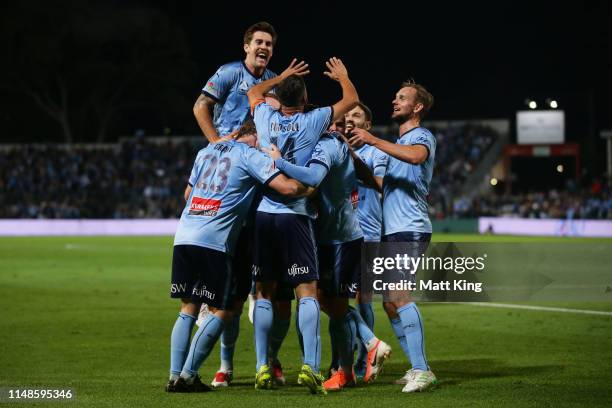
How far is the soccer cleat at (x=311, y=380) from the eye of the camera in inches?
303

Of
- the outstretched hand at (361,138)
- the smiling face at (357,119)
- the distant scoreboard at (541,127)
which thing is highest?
the distant scoreboard at (541,127)

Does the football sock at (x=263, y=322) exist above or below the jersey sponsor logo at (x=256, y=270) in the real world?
below

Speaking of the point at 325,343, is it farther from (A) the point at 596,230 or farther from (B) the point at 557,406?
(A) the point at 596,230

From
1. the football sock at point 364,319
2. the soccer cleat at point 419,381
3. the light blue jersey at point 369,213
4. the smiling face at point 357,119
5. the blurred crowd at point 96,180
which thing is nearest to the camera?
the soccer cleat at point 419,381

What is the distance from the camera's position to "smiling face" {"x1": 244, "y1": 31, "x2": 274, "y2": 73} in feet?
29.6

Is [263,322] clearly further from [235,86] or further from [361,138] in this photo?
[235,86]

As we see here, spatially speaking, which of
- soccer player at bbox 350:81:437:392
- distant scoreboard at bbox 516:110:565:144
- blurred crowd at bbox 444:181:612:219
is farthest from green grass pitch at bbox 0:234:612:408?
distant scoreboard at bbox 516:110:565:144

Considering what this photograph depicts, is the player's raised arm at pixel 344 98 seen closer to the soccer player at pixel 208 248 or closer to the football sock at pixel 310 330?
the soccer player at pixel 208 248

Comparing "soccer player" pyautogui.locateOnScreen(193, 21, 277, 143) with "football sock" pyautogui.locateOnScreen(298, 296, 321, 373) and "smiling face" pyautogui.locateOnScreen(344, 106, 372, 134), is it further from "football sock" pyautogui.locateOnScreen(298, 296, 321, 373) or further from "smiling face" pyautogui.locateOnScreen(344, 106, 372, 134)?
"football sock" pyautogui.locateOnScreen(298, 296, 321, 373)

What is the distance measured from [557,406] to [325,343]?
4.46 m

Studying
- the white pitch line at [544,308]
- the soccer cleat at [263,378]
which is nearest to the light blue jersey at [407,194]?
the soccer cleat at [263,378]

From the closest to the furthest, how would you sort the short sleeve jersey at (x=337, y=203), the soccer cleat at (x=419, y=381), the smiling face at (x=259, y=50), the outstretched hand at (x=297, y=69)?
the soccer cleat at (x=419, y=381) < the outstretched hand at (x=297, y=69) < the short sleeve jersey at (x=337, y=203) < the smiling face at (x=259, y=50)

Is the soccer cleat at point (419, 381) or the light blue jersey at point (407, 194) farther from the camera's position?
the light blue jersey at point (407, 194)

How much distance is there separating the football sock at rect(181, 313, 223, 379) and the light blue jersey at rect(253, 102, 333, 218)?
3.32 feet
